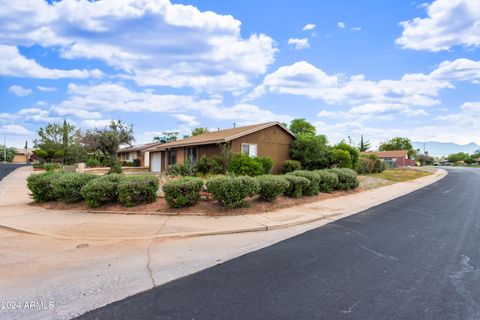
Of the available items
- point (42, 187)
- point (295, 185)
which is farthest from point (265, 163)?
point (42, 187)

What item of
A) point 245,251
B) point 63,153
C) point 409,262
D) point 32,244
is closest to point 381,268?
point 409,262

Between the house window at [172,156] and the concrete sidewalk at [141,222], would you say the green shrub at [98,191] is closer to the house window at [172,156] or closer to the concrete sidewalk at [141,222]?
the concrete sidewalk at [141,222]

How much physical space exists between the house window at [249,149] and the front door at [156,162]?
12863mm

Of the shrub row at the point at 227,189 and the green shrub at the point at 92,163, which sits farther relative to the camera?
the green shrub at the point at 92,163

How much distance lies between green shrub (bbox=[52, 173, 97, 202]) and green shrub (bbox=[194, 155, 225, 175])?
9340 mm

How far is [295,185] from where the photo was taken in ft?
34.7

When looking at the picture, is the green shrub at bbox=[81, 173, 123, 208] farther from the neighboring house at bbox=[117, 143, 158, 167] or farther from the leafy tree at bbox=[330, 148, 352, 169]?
the neighboring house at bbox=[117, 143, 158, 167]

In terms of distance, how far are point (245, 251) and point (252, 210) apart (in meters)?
3.30

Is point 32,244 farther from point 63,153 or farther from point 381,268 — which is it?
point 63,153

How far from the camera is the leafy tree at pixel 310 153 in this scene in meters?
21.7

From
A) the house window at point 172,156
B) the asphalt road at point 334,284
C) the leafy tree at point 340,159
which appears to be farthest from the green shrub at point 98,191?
the leafy tree at point 340,159

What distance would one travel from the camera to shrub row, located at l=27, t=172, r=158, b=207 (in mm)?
8922

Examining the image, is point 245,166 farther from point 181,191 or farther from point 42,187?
point 42,187

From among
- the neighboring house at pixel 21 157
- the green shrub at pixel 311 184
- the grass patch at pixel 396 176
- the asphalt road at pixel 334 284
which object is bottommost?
the asphalt road at pixel 334 284
